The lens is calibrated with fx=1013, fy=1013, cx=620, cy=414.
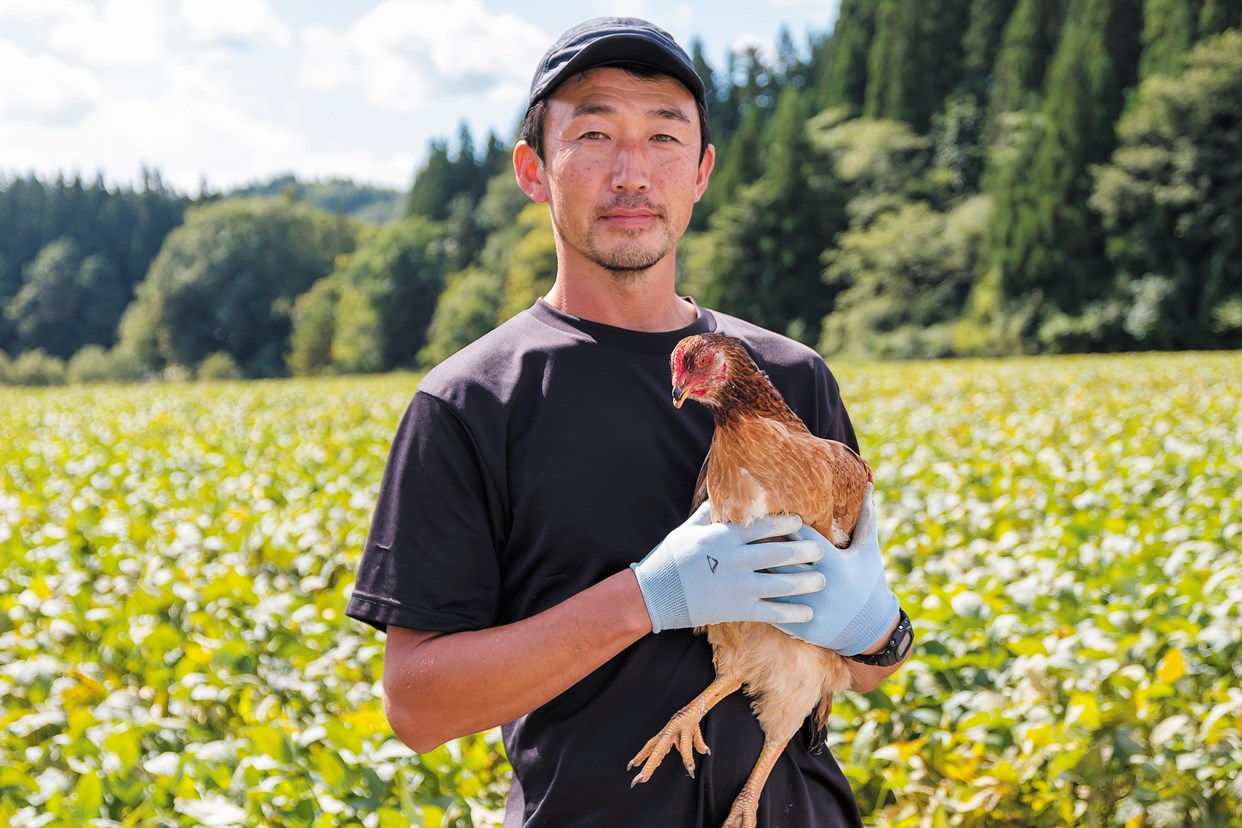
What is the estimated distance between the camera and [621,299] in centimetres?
191

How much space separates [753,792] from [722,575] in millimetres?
387

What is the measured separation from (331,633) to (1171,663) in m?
2.75

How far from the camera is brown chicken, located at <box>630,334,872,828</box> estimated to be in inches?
65.5

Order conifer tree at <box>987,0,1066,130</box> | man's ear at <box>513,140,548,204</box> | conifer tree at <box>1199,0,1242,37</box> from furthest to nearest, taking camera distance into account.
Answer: conifer tree at <box>987,0,1066,130</box>, conifer tree at <box>1199,0,1242,37</box>, man's ear at <box>513,140,548,204</box>

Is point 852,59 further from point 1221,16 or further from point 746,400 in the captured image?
point 746,400

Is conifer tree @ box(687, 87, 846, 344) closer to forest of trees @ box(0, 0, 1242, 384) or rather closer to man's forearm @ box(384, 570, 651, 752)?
forest of trees @ box(0, 0, 1242, 384)

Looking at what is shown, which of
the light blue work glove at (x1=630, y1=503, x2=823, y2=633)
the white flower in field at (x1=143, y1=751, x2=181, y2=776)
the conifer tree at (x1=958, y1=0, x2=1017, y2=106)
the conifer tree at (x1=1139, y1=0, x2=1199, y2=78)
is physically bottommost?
the white flower in field at (x1=143, y1=751, x2=181, y2=776)

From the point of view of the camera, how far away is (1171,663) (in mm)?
2775

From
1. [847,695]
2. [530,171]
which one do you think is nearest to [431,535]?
[530,171]

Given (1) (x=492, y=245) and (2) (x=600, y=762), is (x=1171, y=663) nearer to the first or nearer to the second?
(2) (x=600, y=762)

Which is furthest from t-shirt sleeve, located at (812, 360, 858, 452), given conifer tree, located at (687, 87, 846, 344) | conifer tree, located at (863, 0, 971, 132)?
conifer tree, located at (863, 0, 971, 132)

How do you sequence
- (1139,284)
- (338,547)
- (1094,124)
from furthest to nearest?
1. (1094,124)
2. (1139,284)
3. (338,547)

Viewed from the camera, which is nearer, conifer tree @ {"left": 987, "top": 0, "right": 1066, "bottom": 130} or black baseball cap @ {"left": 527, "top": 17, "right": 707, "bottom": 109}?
black baseball cap @ {"left": 527, "top": 17, "right": 707, "bottom": 109}

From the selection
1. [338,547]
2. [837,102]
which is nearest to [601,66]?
[338,547]
